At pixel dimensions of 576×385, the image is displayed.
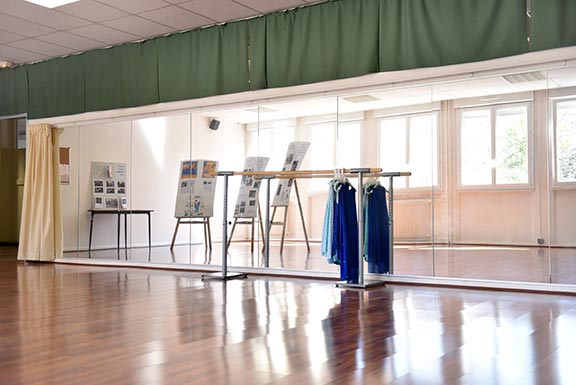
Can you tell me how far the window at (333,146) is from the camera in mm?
6281

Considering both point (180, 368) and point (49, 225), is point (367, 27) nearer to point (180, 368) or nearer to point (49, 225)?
point (180, 368)

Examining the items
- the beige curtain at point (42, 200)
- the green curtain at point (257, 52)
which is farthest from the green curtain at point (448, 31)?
the beige curtain at point (42, 200)

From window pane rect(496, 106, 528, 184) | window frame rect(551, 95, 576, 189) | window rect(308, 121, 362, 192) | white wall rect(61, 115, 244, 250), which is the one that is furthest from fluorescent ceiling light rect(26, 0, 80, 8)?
window frame rect(551, 95, 576, 189)

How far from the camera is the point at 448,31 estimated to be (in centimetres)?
548

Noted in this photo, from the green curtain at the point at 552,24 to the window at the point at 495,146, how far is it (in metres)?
0.94

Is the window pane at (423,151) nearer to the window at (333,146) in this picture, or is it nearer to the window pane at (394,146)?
the window pane at (394,146)

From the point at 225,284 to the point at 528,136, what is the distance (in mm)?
3197

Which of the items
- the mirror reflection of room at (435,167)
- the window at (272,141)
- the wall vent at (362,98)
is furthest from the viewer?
the window at (272,141)

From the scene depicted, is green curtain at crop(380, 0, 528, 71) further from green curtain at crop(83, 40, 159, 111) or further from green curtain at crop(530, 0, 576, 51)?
green curtain at crop(83, 40, 159, 111)

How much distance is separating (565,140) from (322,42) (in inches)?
97.9

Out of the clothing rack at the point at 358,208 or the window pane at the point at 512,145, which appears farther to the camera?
the window pane at the point at 512,145

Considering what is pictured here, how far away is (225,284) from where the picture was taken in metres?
5.81

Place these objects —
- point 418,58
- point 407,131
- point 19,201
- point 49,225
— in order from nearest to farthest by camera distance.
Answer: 1. point 418,58
2. point 407,131
3. point 49,225
4. point 19,201

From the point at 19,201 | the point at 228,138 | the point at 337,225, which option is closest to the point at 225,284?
the point at 337,225
